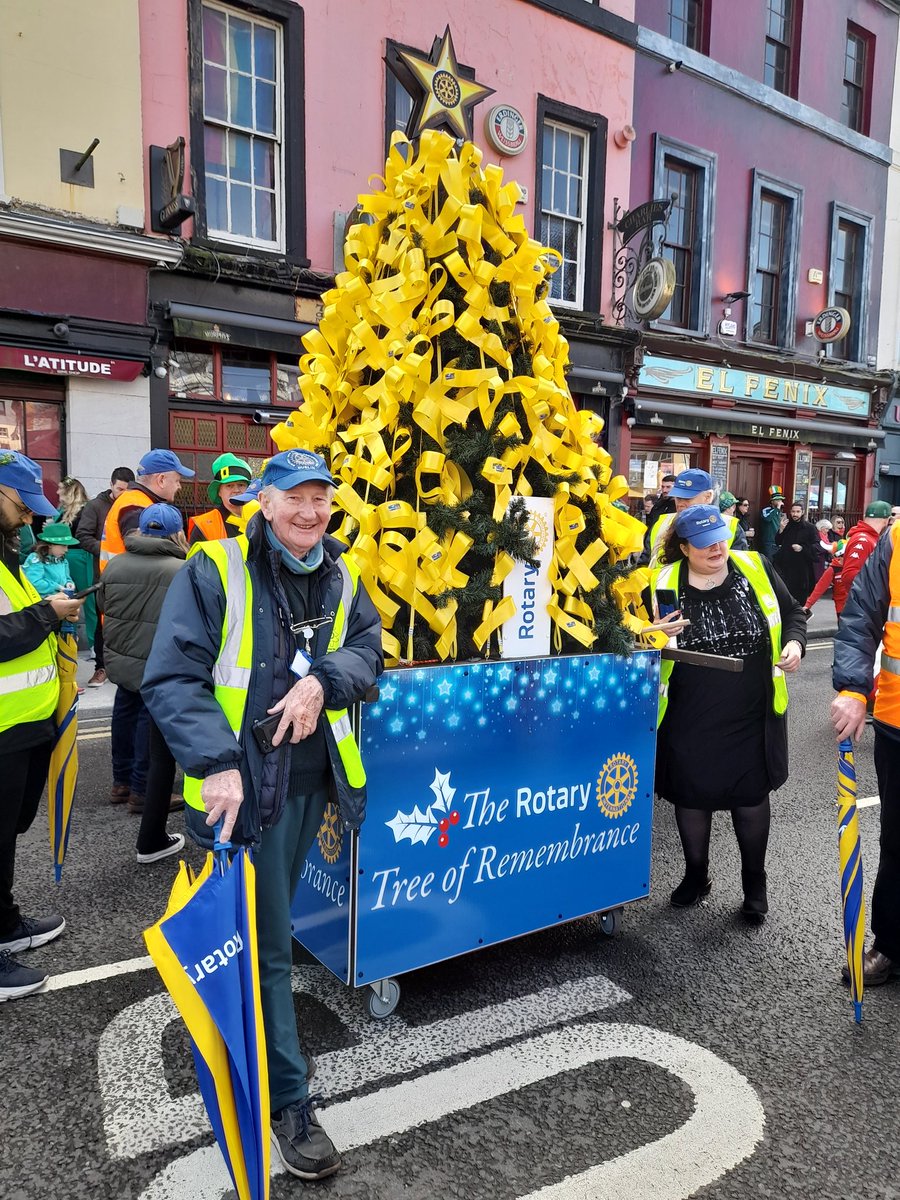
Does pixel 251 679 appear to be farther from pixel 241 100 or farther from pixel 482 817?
pixel 241 100

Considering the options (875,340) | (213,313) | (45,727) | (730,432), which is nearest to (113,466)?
(213,313)

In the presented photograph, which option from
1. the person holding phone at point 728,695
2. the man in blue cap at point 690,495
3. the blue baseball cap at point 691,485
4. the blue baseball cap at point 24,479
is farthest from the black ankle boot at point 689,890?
the blue baseball cap at point 24,479

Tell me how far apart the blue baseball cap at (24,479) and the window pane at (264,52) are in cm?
855

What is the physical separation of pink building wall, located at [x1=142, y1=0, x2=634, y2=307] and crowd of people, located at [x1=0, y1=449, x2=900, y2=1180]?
5.97 meters

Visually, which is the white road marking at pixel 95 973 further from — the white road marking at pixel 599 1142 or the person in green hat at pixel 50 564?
the person in green hat at pixel 50 564

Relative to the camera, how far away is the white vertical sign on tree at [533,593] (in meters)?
3.12

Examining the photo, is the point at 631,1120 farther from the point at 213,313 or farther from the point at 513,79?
the point at 513,79

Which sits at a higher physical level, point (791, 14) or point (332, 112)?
point (791, 14)

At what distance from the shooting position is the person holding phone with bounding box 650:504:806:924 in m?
3.65

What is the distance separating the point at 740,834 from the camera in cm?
380

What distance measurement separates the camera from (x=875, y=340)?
17828 millimetres

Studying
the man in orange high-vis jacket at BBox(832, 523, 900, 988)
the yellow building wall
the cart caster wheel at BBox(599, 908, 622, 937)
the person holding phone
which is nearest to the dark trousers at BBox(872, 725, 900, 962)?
the man in orange high-vis jacket at BBox(832, 523, 900, 988)

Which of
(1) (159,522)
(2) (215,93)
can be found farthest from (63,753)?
(2) (215,93)

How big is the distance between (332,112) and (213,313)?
3036 mm
